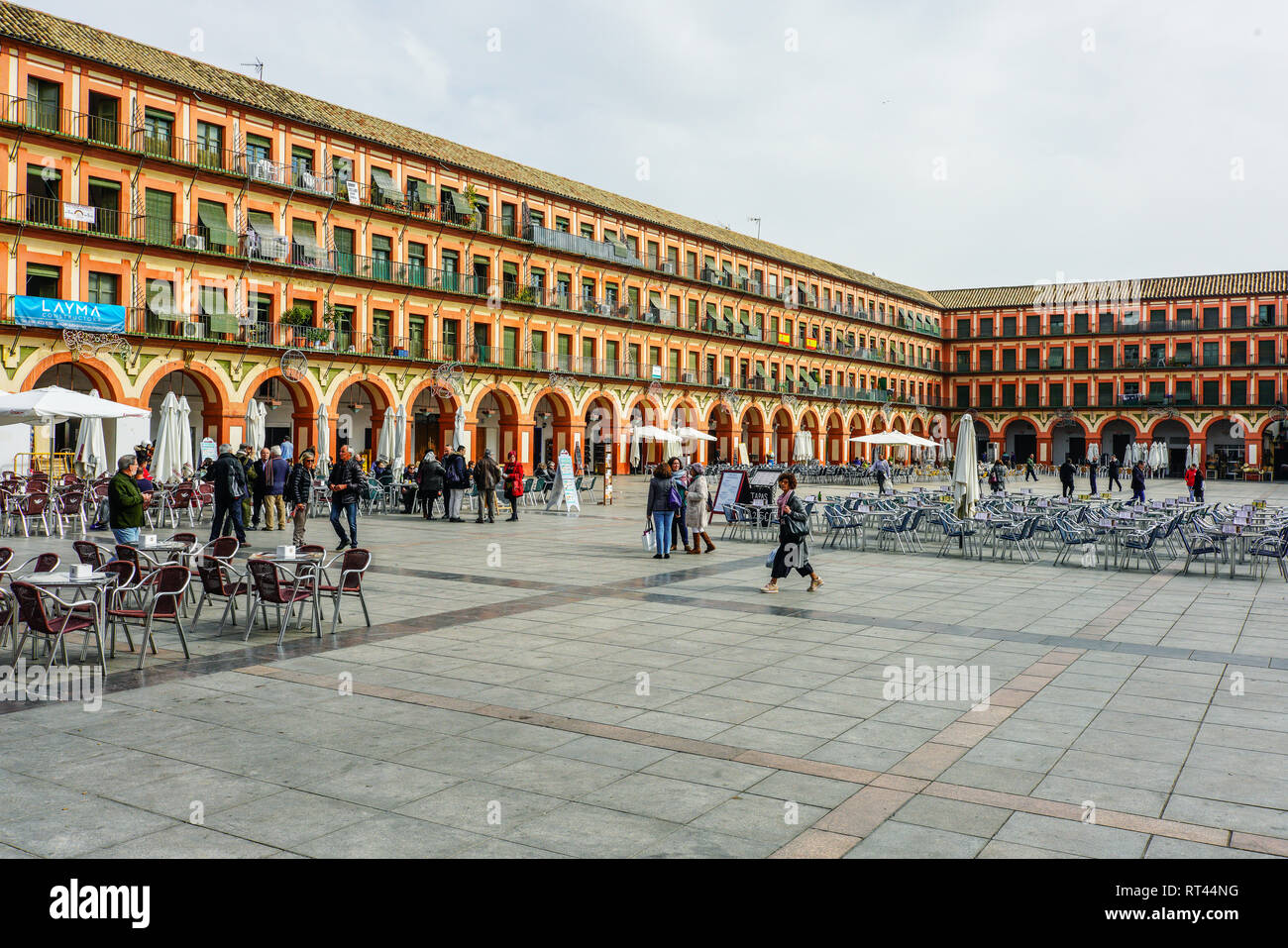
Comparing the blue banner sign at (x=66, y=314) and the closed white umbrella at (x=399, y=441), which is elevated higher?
the blue banner sign at (x=66, y=314)

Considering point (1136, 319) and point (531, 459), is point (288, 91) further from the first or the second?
point (1136, 319)

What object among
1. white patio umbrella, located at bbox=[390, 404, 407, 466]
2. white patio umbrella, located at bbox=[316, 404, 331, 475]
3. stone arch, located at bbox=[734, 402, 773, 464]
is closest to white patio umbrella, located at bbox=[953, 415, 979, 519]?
white patio umbrella, located at bbox=[390, 404, 407, 466]

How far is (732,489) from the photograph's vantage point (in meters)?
20.3

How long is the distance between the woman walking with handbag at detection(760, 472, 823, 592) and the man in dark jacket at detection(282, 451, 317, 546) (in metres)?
7.89

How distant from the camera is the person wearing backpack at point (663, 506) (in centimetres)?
1541

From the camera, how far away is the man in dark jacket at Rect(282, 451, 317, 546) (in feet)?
53.0

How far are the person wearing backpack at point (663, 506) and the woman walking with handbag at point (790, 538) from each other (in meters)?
3.63

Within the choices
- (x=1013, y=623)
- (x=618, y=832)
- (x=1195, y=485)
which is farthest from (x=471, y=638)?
(x=1195, y=485)

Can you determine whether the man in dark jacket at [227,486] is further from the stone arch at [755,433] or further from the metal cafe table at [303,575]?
the stone arch at [755,433]

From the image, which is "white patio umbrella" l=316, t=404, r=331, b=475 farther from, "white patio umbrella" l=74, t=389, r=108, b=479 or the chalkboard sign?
the chalkboard sign

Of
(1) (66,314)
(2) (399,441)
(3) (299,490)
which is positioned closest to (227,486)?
(3) (299,490)

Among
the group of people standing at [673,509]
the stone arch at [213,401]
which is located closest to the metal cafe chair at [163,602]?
the group of people standing at [673,509]

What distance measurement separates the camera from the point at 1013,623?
10.2 meters
